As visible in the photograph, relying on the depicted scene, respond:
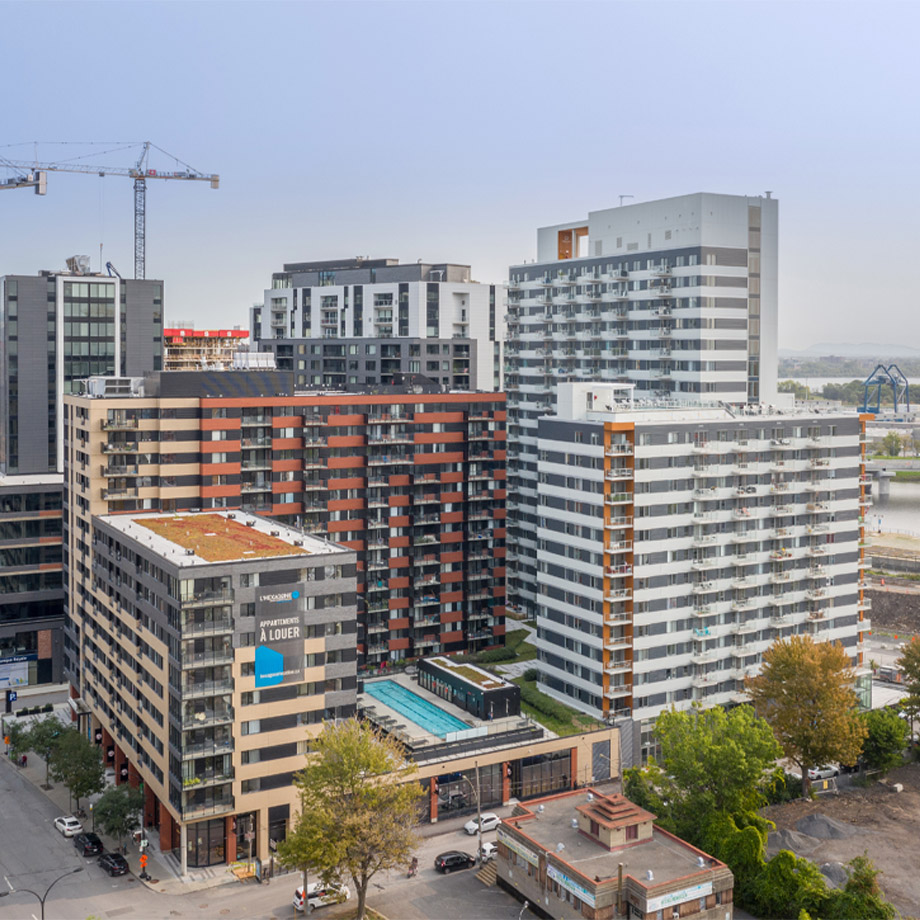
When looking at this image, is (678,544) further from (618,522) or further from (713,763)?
(713,763)

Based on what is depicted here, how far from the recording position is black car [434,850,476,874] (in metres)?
73.9

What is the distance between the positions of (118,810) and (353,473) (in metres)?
42.0

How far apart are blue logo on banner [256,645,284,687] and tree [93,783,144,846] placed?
1320 cm

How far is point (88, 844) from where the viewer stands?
76.2m

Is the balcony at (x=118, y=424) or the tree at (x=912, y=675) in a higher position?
the balcony at (x=118, y=424)

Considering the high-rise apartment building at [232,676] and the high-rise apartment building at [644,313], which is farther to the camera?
the high-rise apartment building at [644,313]

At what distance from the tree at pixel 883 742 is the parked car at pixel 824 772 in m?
2.98

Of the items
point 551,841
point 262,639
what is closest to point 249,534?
point 262,639

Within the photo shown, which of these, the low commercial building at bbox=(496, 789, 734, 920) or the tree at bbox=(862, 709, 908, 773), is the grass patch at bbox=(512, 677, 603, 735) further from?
the tree at bbox=(862, 709, 908, 773)

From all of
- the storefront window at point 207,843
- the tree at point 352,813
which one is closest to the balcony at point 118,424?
the storefront window at point 207,843

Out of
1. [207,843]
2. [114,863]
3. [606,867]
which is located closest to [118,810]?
[114,863]

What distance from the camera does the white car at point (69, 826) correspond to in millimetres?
79312

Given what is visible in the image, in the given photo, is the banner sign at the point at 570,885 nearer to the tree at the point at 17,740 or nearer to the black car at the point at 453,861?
the black car at the point at 453,861

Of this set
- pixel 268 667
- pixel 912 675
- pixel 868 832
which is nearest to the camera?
pixel 268 667
